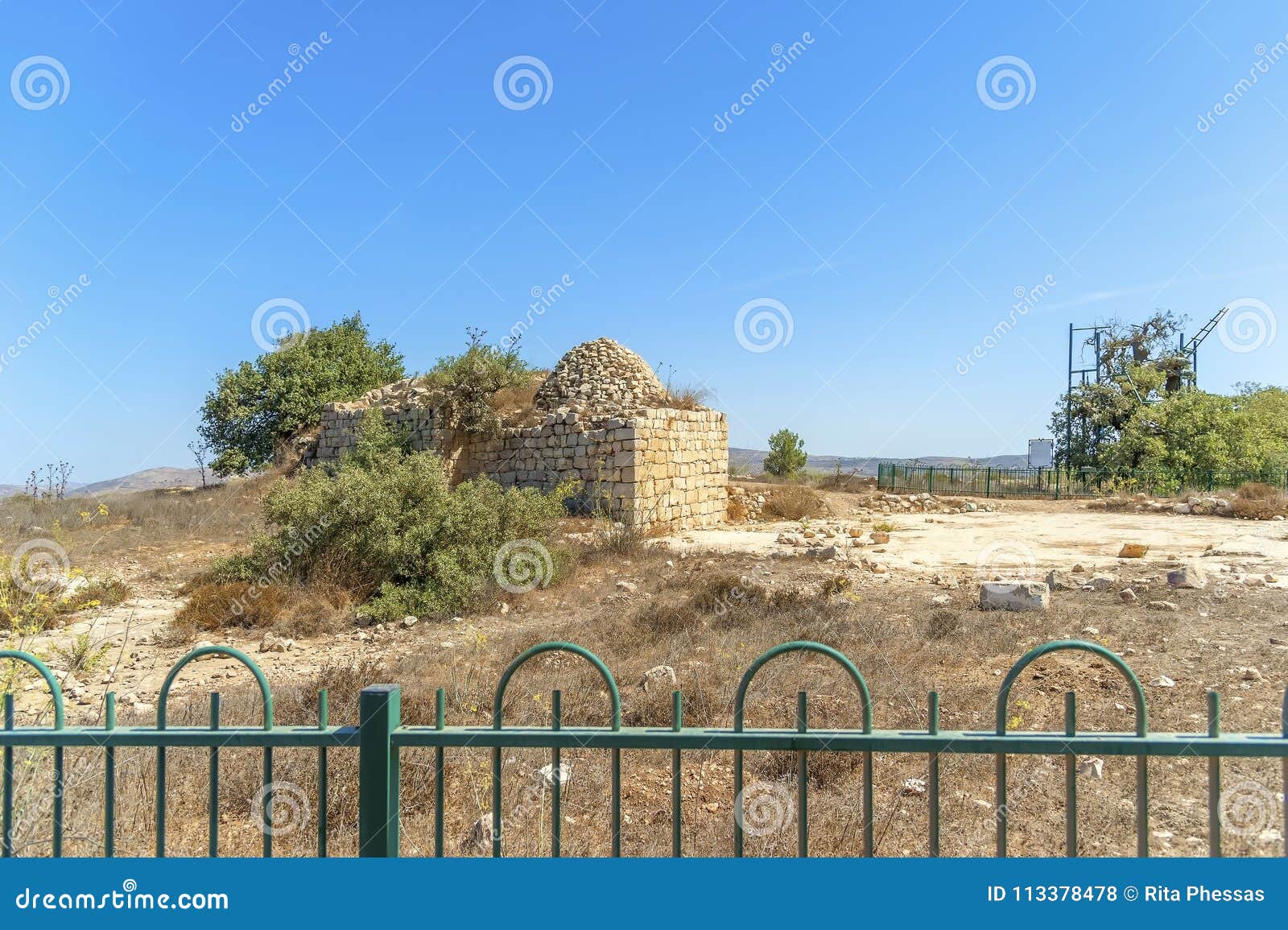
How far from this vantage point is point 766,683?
5051 mm

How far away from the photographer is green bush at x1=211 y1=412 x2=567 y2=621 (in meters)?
8.31

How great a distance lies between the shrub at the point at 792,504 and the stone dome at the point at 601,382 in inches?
168

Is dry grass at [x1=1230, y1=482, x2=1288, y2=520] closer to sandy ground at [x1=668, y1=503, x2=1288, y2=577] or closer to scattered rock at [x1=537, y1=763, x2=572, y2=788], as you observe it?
sandy ground at [x1=668, y1=503, x2=1288, y2=577]

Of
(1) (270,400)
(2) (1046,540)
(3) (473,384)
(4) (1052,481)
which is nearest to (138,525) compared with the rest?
(3) (473,384)

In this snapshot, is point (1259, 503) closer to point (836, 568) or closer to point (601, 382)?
point (836, 568)

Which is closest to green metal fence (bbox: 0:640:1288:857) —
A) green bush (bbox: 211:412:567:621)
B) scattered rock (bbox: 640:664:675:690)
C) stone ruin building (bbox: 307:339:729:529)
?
scattered rock (bbox: 640:664:675:690)

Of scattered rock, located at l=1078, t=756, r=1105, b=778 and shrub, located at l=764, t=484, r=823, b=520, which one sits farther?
shrub, located at l=764, t=484, r=823, b=520

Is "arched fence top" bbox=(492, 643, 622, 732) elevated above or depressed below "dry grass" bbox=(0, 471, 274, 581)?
above

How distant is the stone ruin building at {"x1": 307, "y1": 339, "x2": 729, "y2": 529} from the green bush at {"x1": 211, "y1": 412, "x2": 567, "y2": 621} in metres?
6.01

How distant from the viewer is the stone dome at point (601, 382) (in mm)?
18500

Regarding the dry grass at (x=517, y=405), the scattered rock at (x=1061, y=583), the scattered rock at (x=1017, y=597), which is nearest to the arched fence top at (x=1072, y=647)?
the scattered rock at (x=1017, y=597)

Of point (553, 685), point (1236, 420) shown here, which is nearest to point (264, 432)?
point (553, 685)

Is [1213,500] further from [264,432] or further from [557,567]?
[264,432]

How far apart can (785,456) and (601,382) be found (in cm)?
1722
